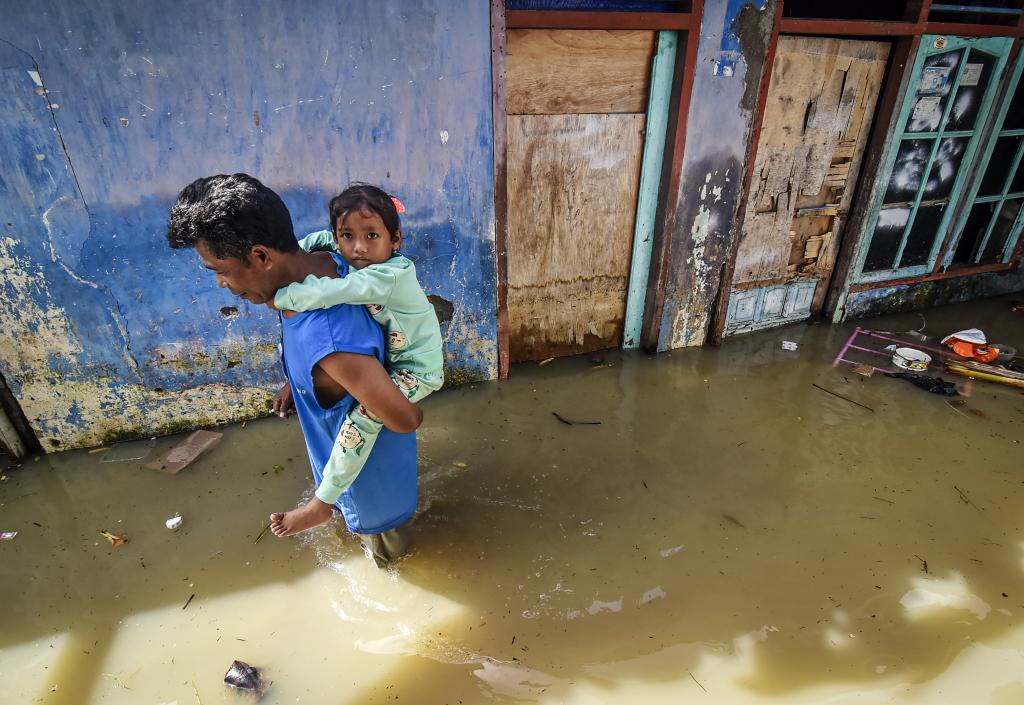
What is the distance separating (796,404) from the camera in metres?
3.69

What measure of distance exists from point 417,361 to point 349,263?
410 millimetres

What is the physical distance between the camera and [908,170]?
4.29 meters

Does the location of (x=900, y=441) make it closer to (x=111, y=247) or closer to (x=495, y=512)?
(x=495, y=512)

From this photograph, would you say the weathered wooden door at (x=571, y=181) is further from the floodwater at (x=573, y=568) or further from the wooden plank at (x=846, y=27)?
the wooden plank at (x=846, y=27)

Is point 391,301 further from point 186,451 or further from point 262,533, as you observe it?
point 186,451

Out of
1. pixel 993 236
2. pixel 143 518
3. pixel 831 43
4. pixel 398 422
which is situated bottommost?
pixel 143 518

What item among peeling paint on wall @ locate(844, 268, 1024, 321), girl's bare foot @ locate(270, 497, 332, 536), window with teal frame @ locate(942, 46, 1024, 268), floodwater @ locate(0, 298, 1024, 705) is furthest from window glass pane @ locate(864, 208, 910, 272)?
girl's bare foot @ locate(270, 497, 332, 536)

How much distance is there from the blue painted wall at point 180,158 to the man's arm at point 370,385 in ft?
5.58

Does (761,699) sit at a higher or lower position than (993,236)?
lower

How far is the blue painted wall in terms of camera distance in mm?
2496

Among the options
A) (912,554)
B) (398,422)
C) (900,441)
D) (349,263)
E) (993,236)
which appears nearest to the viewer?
(398,422)

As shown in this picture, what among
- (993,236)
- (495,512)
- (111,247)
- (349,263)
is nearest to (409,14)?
(349,263)

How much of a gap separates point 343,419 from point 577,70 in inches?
100

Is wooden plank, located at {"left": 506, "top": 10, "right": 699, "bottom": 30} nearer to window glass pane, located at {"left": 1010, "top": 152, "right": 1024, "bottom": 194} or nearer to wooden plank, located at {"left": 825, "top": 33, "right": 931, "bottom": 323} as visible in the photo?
Result: wooden plank, located at {"left": 825, "top": 33, "right": 931, "bottom": 323}
